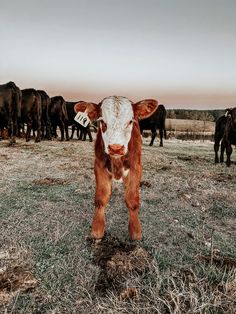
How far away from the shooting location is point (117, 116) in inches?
183

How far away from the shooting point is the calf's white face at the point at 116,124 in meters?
4.39

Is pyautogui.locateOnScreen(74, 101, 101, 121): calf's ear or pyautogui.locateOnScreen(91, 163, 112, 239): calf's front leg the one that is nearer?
pyautogui.locateOnScreen(91, 163, 112, 239): calf's front leg

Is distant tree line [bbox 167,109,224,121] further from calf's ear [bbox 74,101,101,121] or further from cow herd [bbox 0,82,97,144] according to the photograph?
calf's ear [bbox 74,101,101,121]

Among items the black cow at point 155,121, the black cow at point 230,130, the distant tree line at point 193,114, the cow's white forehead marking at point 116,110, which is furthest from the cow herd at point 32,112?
the distant tree line at point 193,114

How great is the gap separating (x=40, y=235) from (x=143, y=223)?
5.34 ft

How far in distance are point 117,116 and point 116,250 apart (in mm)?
1660

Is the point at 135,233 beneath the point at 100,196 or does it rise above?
beneath

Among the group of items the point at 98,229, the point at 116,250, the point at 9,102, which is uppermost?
the point at 9,102

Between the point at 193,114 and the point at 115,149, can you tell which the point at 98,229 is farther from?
the point at 193,114

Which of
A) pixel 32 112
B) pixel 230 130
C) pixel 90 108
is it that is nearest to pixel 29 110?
pixel 32 112

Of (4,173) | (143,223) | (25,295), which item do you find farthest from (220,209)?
(4,173)

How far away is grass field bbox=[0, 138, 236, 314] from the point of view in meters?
3.35

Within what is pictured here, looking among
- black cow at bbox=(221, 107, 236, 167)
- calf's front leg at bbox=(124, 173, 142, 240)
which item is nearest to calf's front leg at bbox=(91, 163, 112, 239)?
calf's front leg at bbox=(124, 173, 142, 240)

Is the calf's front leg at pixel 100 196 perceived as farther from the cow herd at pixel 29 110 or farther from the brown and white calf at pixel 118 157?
the cow herd at pixel 29 110
